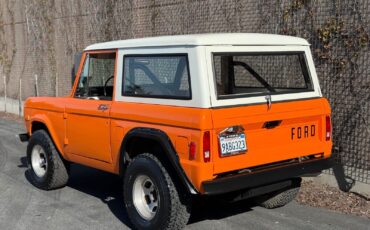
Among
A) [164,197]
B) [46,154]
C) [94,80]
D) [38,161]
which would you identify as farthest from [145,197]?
[38,161]

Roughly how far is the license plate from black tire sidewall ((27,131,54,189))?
2964mm

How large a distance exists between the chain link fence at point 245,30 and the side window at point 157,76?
260 cm

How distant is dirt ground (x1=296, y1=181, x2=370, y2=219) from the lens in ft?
18.3

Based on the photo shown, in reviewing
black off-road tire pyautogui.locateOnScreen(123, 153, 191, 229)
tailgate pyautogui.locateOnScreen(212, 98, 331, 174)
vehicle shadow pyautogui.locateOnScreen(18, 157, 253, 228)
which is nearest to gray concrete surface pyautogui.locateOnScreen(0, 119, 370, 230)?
vehicle shadow pyautogui.locateOnScreen(18, 157, 253, 228)

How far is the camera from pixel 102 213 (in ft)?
18.4

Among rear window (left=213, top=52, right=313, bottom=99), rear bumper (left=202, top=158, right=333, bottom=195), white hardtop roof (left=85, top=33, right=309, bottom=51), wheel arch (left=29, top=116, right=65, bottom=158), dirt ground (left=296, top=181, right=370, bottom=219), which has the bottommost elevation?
dirt ground (left=296, top=181, right=370, bottom=219)

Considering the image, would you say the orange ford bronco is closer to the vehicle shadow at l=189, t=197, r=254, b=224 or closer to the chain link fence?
the vehicle shadow at l=189, t=197, r=254, b=224

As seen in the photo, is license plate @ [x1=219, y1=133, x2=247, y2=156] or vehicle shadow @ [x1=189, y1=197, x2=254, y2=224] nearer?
license plate @ [x1=219, y1=133, x2=247, y2=156]

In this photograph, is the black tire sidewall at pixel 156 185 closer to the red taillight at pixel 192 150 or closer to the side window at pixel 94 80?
the red taillight at pixel 192 150

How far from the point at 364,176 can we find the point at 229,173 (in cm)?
243

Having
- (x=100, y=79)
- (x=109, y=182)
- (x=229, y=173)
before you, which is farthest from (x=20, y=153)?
(x=229, y=173)

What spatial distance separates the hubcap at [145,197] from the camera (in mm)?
4824

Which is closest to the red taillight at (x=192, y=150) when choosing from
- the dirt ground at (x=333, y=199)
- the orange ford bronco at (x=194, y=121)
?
the orange ford bronco at (x=194, y=121)

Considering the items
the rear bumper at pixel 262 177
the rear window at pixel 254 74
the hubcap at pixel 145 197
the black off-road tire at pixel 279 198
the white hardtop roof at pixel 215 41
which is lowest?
the black off-road tire at pixel 279 198
